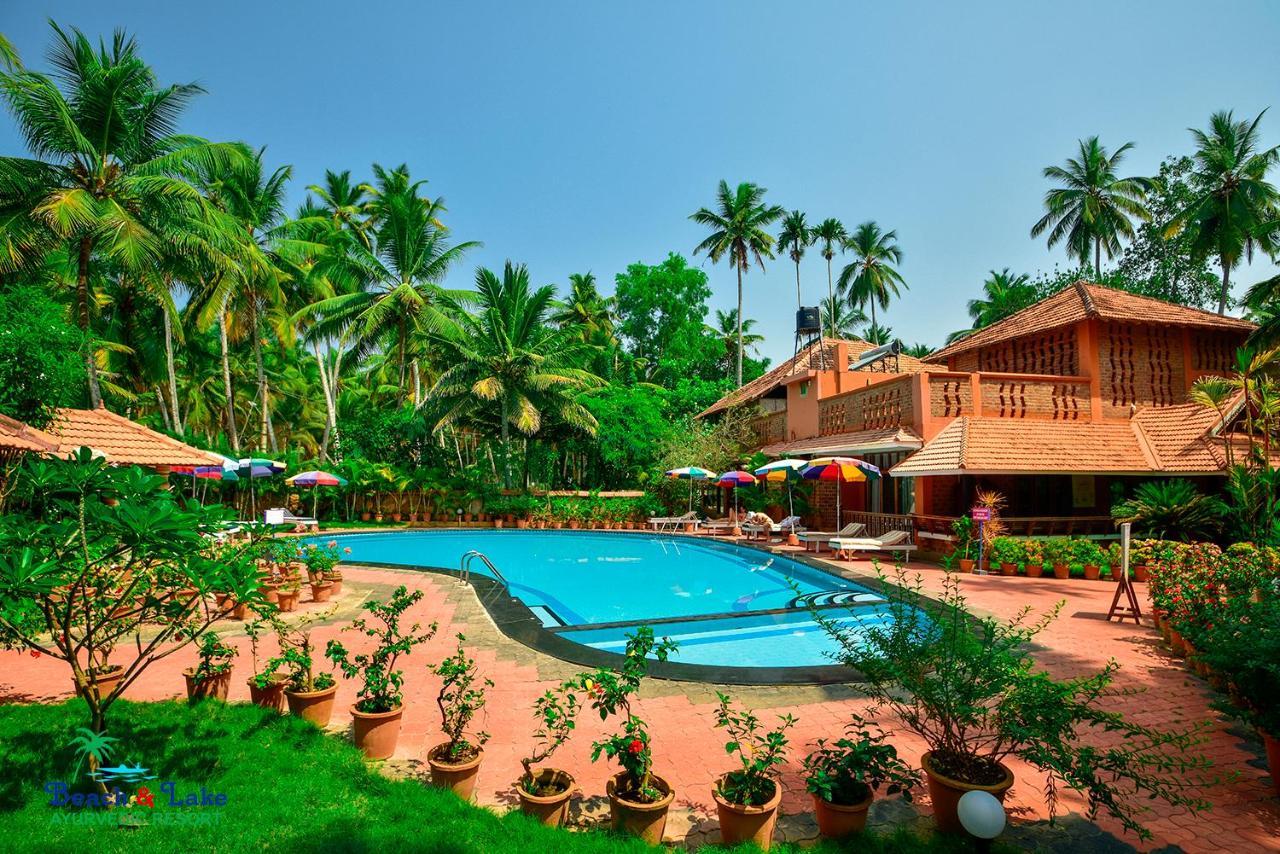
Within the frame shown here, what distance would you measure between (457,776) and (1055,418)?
16112mm

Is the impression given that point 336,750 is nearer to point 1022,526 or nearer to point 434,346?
point 1022,526

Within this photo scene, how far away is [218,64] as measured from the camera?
35.0 feet

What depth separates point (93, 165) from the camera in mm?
14648

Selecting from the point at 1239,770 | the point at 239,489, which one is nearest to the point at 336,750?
the point at 1239,770

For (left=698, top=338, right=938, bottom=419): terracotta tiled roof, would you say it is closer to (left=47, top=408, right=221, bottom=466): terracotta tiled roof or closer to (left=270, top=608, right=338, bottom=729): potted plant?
(left=47, top=408, right=221, bottom=466): terracotta tiled roof

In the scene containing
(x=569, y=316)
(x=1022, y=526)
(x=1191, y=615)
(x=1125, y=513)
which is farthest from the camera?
(x=569, y=316)

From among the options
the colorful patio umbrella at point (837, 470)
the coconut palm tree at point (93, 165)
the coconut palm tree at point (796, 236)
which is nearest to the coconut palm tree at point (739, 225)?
the coconut palm tree at point (796, 236)

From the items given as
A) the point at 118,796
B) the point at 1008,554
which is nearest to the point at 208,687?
the point at 118,796

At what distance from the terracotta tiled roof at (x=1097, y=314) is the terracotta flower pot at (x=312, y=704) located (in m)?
17.8

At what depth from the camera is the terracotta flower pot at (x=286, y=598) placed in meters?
9.26

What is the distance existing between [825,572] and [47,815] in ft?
39.7

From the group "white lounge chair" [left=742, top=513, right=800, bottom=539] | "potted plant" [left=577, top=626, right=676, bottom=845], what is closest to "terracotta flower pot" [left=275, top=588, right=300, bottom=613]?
"potted plant" [left=577, top=626, right=676, bottom=845]

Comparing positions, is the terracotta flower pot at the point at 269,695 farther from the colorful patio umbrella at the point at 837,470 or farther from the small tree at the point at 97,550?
the colorful patio umbrella at the point at 837,470

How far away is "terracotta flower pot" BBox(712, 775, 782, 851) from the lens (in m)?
3.27
